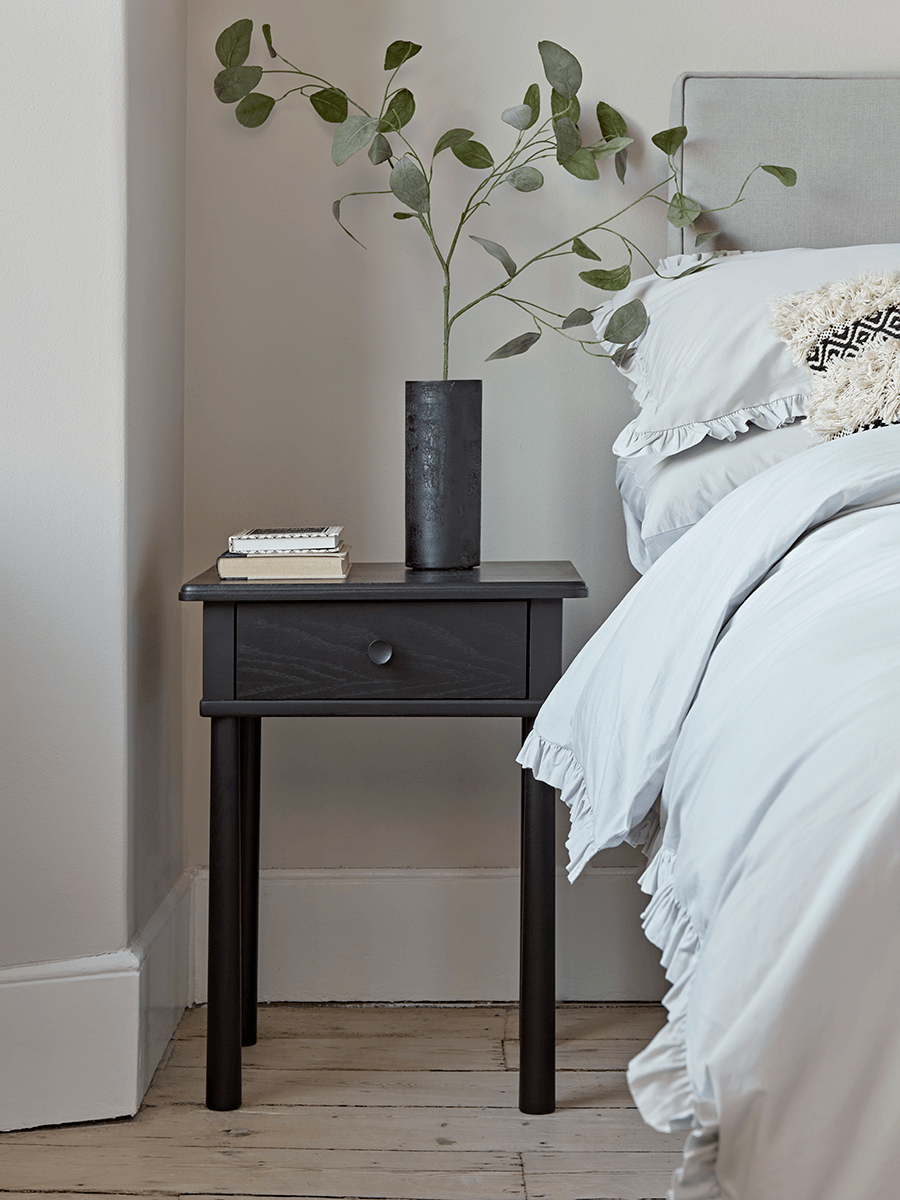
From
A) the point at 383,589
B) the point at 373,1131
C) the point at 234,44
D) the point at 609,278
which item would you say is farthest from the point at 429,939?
the point at 234,44

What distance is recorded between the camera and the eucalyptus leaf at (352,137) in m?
1.62

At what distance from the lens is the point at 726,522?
1094 mm

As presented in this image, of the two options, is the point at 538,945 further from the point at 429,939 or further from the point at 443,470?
the point at 443,470

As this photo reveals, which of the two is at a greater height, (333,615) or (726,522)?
(726,522)

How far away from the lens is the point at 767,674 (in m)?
0.76

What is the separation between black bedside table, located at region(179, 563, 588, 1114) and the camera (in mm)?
1450

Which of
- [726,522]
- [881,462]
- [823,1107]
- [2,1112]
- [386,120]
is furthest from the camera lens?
[386,120]

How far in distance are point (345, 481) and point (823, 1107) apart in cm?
144

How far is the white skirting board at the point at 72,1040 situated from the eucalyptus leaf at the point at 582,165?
1.28 m

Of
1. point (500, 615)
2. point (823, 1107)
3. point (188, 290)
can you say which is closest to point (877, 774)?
point (823, 1107)

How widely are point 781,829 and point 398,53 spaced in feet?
4.71

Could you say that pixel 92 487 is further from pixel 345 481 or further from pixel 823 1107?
pixel 823 1107

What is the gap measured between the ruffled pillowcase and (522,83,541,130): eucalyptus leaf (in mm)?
522

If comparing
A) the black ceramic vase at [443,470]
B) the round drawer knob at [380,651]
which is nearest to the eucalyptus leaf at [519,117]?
the black ceramic vase at [443,470]
